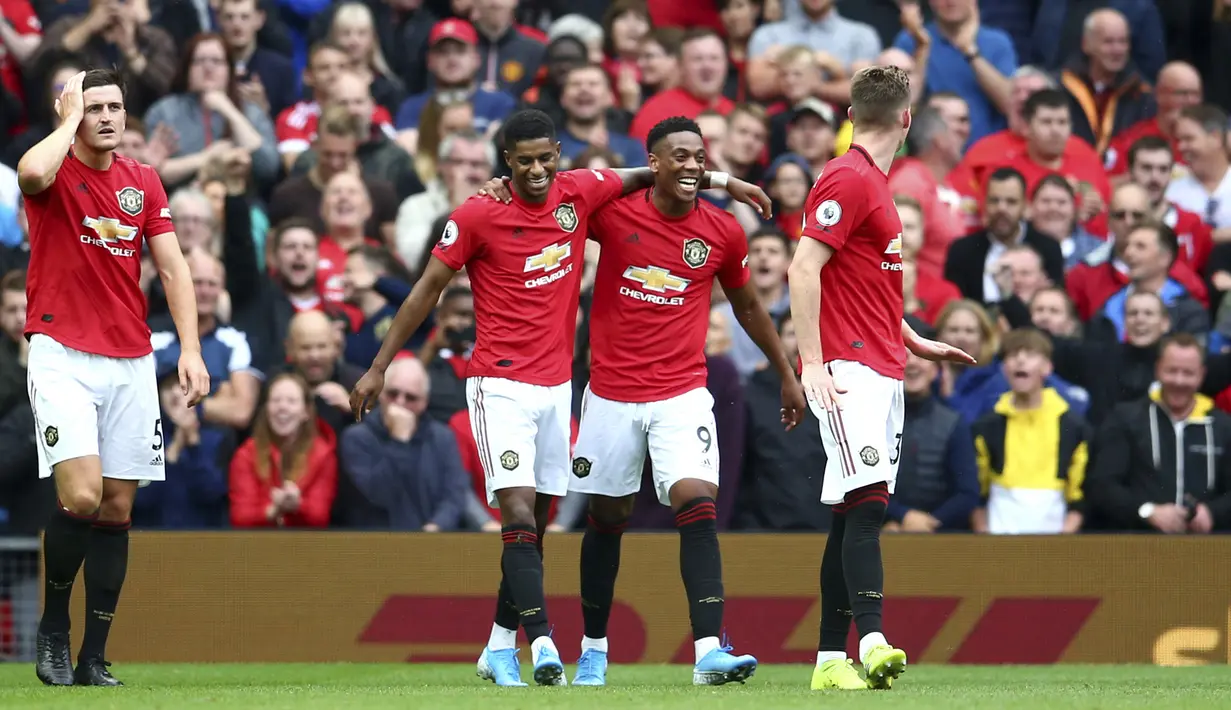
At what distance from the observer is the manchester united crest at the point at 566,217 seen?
8.58 meters

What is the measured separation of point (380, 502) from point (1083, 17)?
7677 mm

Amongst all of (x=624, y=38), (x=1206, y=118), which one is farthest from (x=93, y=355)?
(x=1206, y=118)

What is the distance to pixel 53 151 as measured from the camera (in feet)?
26.1

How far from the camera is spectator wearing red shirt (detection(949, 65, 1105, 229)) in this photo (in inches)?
567

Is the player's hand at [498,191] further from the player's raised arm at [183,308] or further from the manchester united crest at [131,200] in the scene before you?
the manchester united crest at [131,200]

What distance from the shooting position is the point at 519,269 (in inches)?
334

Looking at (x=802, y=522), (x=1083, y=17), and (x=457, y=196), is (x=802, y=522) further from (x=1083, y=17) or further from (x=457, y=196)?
(x=1083, y=17)

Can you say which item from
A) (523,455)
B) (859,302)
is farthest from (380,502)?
(859,302)

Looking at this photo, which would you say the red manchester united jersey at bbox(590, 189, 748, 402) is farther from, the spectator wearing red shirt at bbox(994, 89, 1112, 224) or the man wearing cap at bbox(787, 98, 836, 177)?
the spectator wearing red shirt at bbox(994, 89, 1112, 224)

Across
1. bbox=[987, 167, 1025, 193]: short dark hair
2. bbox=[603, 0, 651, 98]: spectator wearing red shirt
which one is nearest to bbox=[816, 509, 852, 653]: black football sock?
bbox=[987, 167, 1025, 193]: short dark hair

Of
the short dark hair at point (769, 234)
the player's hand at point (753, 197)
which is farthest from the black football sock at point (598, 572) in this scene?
the short dark hair at point (769, 234)

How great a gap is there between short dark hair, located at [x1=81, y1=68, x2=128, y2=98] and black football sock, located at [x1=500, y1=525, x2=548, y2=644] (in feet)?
8.52

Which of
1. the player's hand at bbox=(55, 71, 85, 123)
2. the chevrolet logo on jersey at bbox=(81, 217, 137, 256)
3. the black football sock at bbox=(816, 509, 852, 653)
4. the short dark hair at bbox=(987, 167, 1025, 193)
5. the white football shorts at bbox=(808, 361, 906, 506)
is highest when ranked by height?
the player's hand at bbox=(55, 71, 85, 123)

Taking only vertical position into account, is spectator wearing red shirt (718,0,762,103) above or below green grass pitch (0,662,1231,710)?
above
